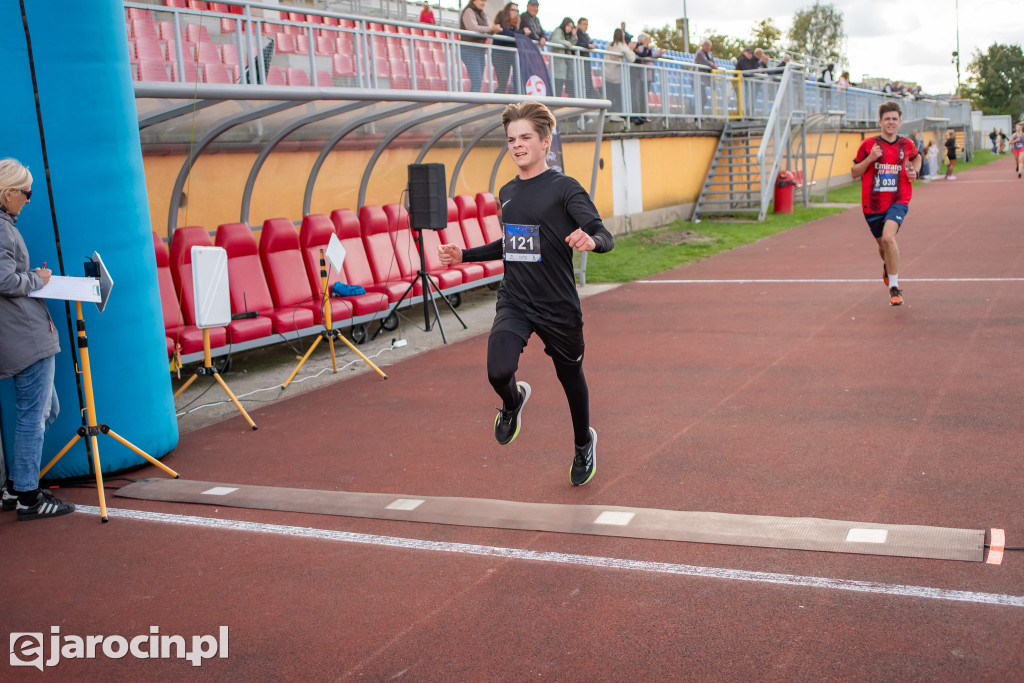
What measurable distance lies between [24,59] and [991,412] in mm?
6869

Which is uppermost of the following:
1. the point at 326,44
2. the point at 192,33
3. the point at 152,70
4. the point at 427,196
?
the point at 326,44

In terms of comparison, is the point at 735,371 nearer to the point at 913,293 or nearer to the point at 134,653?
the point at 913,293

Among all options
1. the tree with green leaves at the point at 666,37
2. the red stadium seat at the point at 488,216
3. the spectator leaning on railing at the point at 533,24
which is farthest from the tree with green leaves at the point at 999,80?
the red stadium seat at the point at 488,216

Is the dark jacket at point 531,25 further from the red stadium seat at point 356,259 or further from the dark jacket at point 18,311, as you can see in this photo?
the dark jacket at point 18,311

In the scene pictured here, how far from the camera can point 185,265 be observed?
31.4ft

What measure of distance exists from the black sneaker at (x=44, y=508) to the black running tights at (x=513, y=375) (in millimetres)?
2786

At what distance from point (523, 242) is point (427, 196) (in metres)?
5.66

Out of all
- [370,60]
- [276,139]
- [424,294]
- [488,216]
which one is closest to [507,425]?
[424,294]

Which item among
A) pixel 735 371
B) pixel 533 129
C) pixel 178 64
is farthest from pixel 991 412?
pixel 178 64

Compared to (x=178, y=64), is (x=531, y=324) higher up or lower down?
lower down

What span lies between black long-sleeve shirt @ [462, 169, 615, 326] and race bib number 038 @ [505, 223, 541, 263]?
0.01 metres

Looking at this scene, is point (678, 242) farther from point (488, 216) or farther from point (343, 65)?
point (343, 65)

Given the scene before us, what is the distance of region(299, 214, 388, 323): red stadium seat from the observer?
10.7m

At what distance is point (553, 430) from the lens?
698 cm
